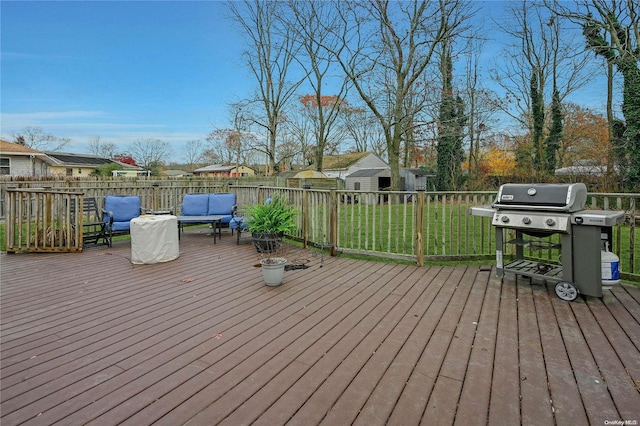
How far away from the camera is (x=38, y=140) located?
107 feet

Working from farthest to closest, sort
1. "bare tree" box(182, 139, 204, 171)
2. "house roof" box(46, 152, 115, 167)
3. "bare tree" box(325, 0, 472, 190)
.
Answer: "bare tree" box(182, 139, 204, 171) < "house roof" box(46, 152, 115, 167) < "bare tree" box(325, 0, 472, 190)

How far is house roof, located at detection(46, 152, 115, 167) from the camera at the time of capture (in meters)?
24.0

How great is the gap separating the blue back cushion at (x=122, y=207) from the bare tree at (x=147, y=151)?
124 ft

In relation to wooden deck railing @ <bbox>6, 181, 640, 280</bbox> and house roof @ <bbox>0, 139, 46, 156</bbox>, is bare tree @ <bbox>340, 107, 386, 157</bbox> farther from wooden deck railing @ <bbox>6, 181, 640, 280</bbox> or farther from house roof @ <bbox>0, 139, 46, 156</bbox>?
wooden deck railing @ <bbox>6, 181, 640, 280</bbox>

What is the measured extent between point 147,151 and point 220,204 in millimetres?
39509

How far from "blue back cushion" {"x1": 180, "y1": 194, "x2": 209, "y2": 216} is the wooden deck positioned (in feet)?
10.5

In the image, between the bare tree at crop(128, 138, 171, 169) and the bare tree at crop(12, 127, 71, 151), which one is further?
the bare tree at crop(128, 138, 171, 169)

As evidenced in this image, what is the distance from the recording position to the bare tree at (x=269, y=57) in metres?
17.9

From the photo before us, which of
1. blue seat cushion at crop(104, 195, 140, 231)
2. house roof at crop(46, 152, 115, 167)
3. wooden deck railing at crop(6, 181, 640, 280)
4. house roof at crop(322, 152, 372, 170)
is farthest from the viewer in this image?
house roof at crop(322, 152, 372, 170)

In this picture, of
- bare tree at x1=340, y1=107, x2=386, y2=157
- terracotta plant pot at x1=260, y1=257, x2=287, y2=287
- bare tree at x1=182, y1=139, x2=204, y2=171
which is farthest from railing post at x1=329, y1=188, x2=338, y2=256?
bare tree at x1=182, y1=139, x2=204, y2=171

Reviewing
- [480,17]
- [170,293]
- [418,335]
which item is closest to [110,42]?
[170,293]

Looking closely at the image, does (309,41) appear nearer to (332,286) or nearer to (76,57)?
(76,57)

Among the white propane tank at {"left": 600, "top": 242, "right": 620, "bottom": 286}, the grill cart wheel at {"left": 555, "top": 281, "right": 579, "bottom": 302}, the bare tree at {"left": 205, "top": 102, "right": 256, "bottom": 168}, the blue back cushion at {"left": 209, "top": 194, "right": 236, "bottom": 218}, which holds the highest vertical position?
the bare tree at {"left": 205, "top": 102, "right": 256, "bottom": 168}

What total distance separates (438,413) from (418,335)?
0.90m
